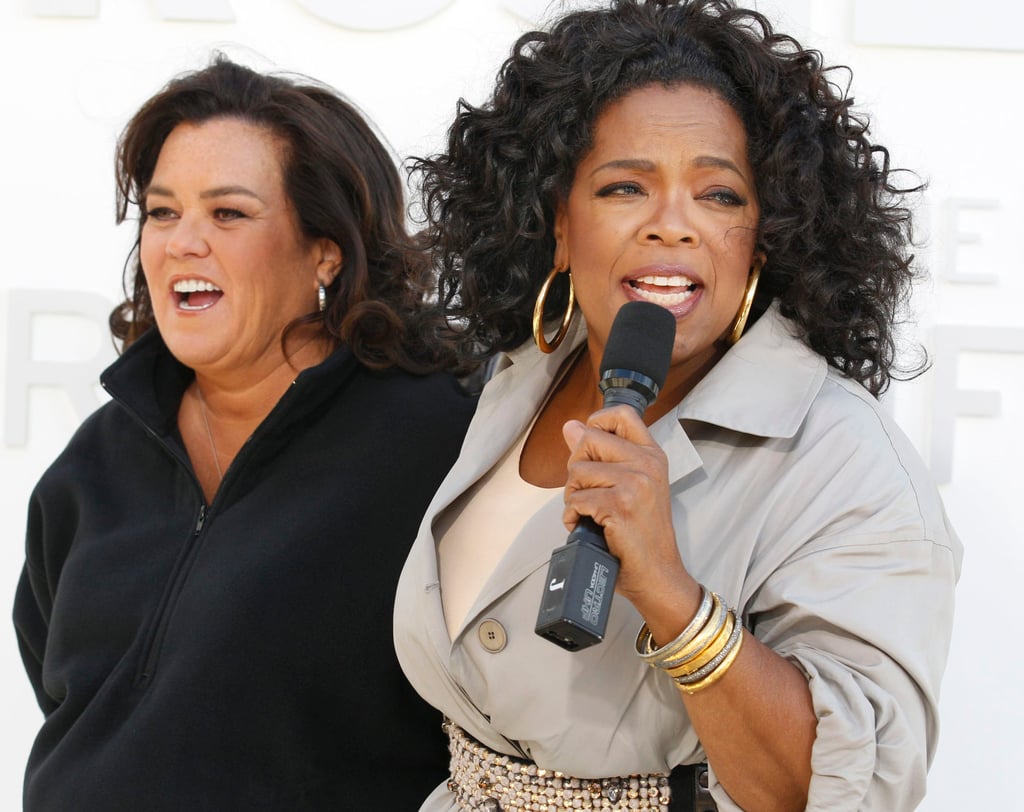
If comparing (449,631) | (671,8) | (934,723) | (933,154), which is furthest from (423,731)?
(933,154)

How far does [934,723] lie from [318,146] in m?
1.67

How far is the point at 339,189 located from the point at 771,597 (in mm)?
1430

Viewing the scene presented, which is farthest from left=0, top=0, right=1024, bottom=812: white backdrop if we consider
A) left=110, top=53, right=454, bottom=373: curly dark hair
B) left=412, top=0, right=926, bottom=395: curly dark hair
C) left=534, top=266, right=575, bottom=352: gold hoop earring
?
left=534, top=266, right=575, bottom=352: gold hoop earring

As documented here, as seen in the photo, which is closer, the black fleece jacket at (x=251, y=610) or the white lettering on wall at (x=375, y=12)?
the black fleece jacket at (x=251, y=610)

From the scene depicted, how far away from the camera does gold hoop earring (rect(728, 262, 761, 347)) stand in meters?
1.85

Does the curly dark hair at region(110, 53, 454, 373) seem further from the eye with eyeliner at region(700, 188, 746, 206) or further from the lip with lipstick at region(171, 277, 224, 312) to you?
the eye with eyeliner at region(700, 188, 746, 206)

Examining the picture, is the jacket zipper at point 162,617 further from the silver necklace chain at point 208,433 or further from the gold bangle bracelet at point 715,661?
the gold bangle bracelet at point 715,661

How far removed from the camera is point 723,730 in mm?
1473

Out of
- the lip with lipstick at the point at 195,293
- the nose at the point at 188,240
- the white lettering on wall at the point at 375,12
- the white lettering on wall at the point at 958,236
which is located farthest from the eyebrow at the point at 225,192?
the white lettering on wall at the point at 958,236

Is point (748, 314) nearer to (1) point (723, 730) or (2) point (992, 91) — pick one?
(1) point (723, 730)

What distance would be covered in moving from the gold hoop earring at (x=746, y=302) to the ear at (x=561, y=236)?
0.30 meters

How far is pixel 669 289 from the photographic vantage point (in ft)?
5.79

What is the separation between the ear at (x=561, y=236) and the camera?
2008 millimetres

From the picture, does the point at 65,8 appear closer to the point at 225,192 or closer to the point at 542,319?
the point at 225,192
